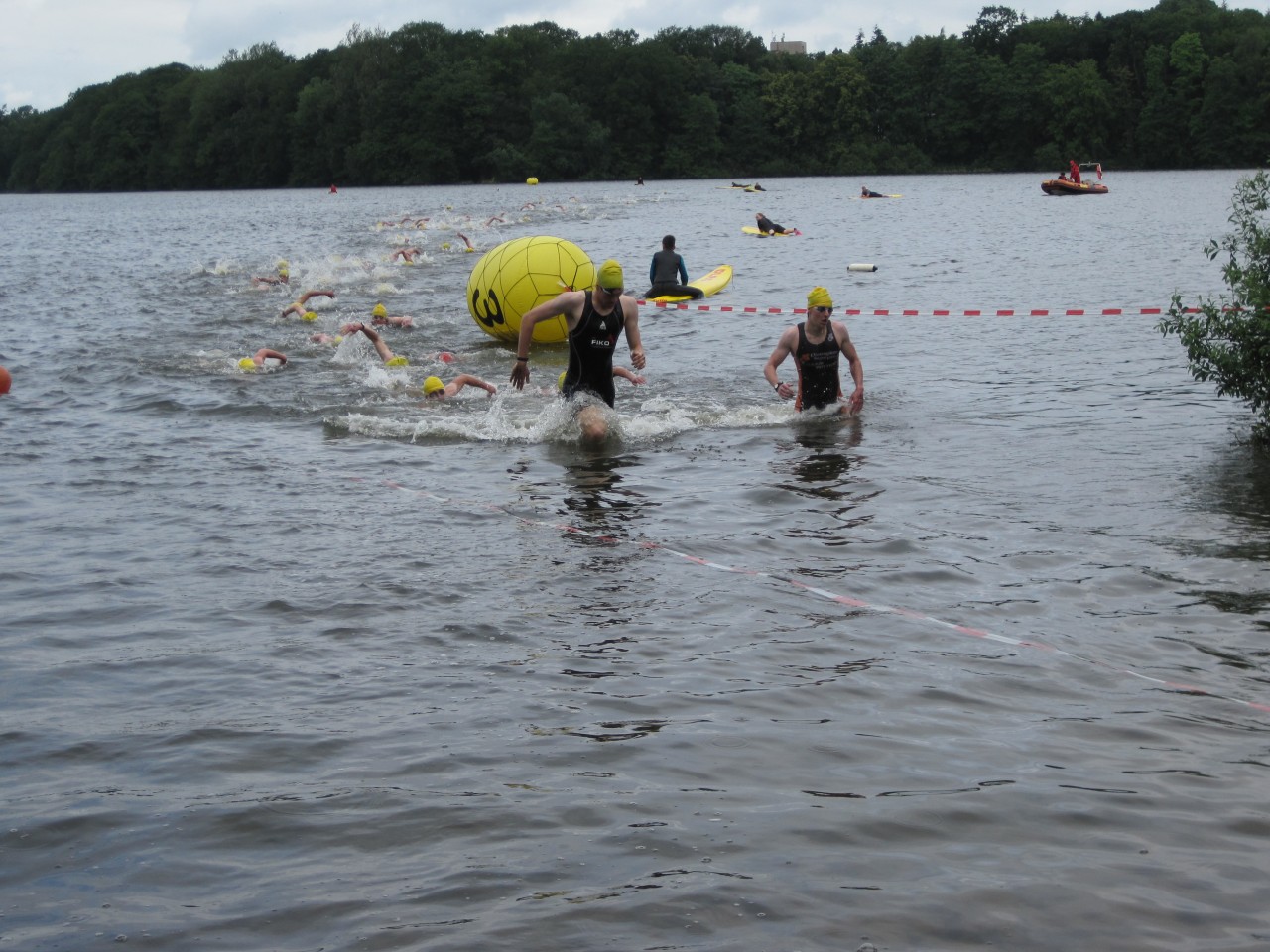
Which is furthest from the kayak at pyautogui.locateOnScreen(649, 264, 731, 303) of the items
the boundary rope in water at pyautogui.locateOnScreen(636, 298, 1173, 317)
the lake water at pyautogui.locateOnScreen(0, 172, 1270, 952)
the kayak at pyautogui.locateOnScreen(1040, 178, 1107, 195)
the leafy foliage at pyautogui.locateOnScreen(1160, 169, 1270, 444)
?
the kayak at pyautogui.locateOnScreen(1040, 178, 1107, 195)

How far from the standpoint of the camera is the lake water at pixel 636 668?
163 inches

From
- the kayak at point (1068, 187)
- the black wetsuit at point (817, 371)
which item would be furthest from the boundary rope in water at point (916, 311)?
the kayak at point (1068, 187)

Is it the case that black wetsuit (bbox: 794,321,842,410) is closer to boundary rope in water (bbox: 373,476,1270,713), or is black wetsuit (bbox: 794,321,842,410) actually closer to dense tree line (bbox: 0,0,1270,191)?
boundary rope in water (bbox: 373,476,1270,713)

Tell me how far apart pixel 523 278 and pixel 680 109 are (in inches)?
4277

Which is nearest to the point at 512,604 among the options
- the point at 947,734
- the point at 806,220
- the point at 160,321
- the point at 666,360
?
the point at 947,734

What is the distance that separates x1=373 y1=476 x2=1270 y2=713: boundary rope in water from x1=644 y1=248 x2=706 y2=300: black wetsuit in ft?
44.6

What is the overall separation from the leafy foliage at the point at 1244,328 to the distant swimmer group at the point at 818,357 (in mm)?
2773

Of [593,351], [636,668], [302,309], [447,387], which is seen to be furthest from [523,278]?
[636,668]

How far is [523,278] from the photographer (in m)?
15.5

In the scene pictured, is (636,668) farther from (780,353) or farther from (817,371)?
(817,371)

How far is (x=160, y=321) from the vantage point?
20.6 meters

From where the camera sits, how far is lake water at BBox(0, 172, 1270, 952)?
4.13m

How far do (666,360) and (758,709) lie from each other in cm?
1126

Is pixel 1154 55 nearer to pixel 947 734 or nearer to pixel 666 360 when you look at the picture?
pixel 666 360
